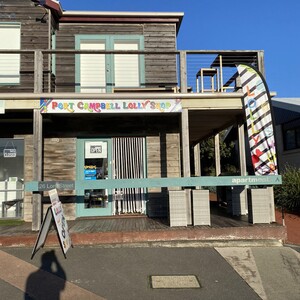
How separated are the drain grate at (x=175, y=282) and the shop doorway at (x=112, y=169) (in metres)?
3.77

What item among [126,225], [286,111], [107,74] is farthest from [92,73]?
[286,111]

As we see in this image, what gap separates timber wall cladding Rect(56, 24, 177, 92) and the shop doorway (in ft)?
6.18

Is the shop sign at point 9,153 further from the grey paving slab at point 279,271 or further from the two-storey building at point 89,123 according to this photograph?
the grey paving slab at point 279,271

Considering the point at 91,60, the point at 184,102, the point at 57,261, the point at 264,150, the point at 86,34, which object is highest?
the point at 86,34

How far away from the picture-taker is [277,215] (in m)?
10.5

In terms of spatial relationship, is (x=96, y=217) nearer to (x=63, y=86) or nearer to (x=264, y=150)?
(x=63, y=86)

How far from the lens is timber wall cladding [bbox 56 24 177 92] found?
9.24 meters

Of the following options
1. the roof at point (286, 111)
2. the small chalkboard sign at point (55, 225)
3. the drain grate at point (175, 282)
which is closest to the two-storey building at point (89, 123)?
the small chalkboard sign at point (55, 225)

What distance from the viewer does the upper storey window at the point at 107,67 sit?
30.6 feet

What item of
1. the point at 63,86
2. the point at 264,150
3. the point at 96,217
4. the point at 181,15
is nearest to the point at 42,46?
the point at 63,86

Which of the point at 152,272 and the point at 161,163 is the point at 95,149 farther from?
the point at 152,272

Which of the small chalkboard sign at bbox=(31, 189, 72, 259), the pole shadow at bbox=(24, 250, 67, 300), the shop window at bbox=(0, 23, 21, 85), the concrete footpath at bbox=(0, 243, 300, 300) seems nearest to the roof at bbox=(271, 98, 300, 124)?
the concrete footpath at bbox=(0, 243, 300, 300)

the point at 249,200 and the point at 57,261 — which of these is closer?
the point at 57,261

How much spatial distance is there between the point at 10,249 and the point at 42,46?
541cm
